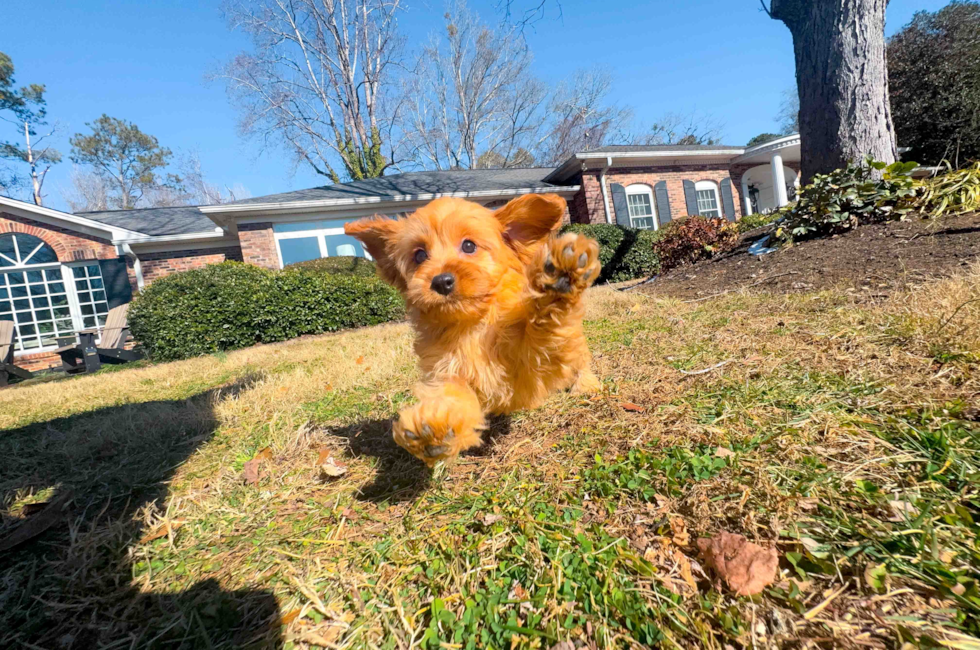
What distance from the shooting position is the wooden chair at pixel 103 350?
1049cm

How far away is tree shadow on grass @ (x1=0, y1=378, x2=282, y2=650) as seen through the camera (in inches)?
49.7

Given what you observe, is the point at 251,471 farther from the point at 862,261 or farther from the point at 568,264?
the point at 862,261

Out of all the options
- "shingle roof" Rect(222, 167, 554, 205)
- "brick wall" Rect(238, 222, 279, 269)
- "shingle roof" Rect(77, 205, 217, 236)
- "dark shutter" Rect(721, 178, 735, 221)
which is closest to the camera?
"brick wall" Rect(238, 222, 279, 269)

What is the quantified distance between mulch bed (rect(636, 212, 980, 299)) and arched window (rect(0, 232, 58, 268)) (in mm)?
19520

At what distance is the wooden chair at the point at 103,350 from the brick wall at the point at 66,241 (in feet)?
11.4

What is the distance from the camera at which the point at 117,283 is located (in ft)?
47.6

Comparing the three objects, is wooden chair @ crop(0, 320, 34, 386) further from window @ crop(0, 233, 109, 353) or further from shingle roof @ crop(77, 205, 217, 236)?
shingle roof @ crop(77, 205, 217, 236)

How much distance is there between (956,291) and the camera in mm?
2824

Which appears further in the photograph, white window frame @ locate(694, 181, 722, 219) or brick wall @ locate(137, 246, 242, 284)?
white window frame @ locate(694, 181, 722, 219)

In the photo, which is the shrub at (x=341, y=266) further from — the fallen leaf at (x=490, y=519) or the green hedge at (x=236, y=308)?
the fallen leaf at (x=490, y=519)

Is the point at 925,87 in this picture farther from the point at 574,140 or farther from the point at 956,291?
the point at 956,291

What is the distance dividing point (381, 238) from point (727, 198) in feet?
66.7

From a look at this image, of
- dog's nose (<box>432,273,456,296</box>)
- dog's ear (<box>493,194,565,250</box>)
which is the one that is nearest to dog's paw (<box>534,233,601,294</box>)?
dog's nose (<box>432,273,456,296</box>)

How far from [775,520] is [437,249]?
1.64 meters
